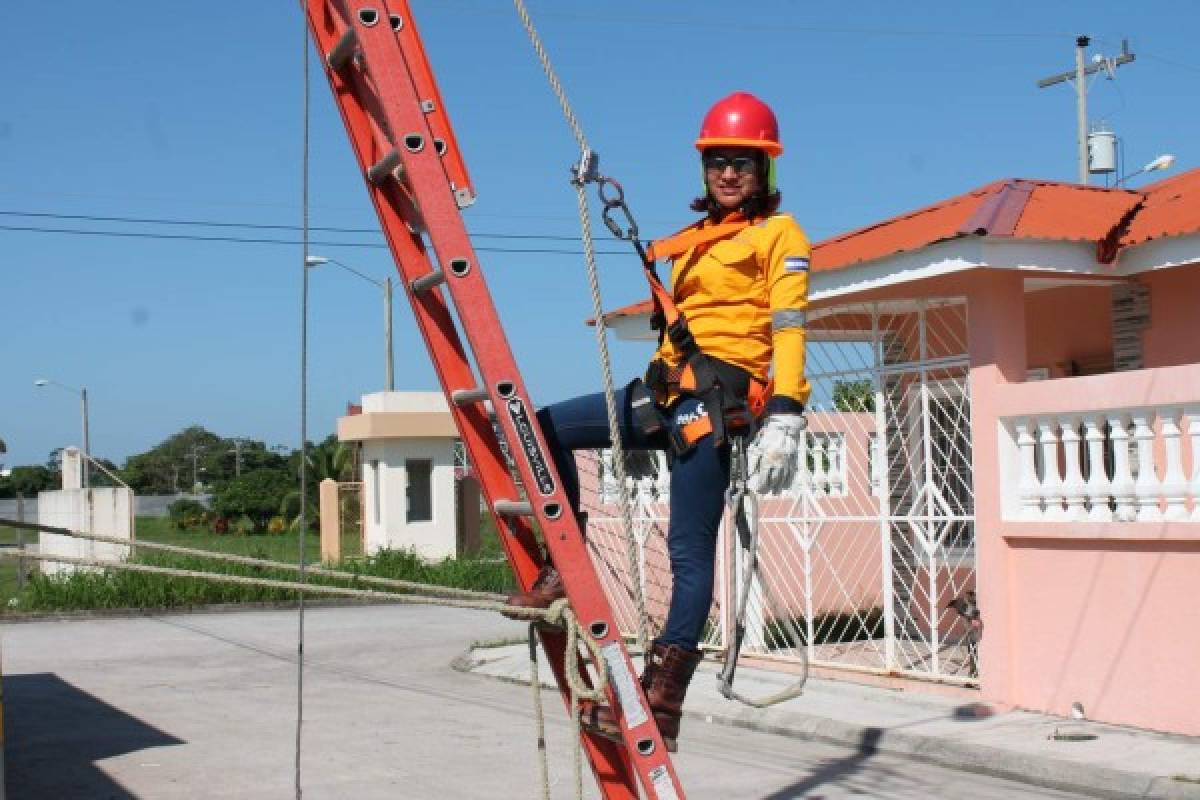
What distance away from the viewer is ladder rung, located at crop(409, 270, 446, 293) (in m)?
5.16

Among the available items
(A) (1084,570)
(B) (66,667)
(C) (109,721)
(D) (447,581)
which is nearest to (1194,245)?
(A) (1084,570)

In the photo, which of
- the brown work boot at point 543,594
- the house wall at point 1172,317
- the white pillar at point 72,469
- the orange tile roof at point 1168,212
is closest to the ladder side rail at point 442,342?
the brown work boot at point 543,594

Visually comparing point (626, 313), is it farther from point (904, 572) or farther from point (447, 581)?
point (447, 581)

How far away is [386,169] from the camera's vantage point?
527 cm

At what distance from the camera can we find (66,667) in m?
15.9

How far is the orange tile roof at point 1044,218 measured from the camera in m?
11.1

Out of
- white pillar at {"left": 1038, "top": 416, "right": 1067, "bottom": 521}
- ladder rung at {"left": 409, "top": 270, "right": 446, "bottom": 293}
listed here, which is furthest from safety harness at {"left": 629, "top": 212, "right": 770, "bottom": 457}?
white pillar at {"left": 1038, "top": 416, "right": 1067, "bottom": 521}

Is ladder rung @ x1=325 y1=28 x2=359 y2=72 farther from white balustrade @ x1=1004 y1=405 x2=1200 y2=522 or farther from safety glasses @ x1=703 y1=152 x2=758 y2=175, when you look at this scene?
white balustrade @ x1=1004 y1=405 x2=1200 y2=522

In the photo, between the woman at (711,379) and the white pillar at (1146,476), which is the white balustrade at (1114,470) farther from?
the woman at (711,379)

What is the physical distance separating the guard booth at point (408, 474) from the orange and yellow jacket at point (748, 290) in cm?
2406

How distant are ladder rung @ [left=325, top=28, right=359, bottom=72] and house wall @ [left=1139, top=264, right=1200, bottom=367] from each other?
8.13 m

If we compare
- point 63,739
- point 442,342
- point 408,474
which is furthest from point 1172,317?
point 408,474

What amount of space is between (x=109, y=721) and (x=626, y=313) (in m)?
5.95

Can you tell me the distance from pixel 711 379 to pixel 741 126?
2.92ft
